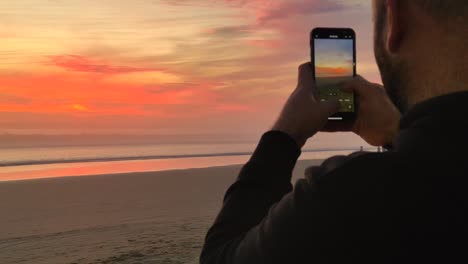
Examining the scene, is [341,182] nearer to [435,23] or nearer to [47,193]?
[435,23]

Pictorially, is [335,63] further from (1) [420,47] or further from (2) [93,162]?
(2) [93,162]

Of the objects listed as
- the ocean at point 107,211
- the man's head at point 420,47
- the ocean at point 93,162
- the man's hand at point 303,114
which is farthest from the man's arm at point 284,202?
the ocean at point 93,162

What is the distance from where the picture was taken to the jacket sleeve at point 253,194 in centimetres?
114

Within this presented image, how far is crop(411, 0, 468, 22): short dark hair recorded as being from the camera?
100cm

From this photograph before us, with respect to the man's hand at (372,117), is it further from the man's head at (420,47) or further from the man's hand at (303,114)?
the man's head at (420,47)

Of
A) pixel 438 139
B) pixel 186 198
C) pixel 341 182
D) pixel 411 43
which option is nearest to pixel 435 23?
pixel 411 43

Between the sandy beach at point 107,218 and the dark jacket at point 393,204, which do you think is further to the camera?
the sandy beach at point 107,218

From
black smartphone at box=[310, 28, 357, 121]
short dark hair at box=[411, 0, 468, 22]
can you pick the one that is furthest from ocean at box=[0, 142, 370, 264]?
short dark hair at box=[411, 0, 468, 22]

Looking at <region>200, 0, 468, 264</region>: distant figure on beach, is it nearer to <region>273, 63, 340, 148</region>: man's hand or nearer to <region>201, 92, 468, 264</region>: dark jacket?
<region>201, 92, 468, 264</region>: dark jacket

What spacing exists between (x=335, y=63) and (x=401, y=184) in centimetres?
94

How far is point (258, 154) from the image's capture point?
127cm

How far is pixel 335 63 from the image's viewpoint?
1785mm

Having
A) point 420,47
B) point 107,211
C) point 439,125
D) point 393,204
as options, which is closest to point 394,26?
point 420,47

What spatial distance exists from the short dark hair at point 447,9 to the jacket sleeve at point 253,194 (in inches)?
16.8
